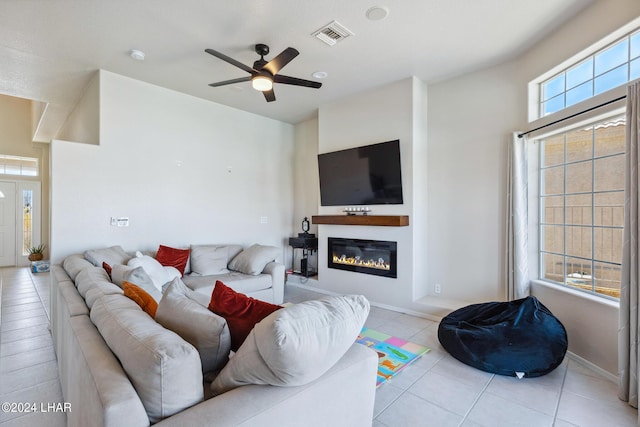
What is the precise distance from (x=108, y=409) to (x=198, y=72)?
3787 millimetres

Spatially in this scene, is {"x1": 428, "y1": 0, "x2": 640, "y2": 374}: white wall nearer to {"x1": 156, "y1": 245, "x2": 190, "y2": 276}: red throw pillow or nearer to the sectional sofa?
the sectional sofa

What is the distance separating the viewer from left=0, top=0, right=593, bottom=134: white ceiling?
2590 millimetres

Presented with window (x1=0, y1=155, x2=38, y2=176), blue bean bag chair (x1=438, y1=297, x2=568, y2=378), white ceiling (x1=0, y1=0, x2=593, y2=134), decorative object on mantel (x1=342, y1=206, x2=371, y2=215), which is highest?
white ceiling (x1=0, y1=0, x2=593, y2=134)

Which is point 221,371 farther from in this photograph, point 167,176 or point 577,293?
point 167,176

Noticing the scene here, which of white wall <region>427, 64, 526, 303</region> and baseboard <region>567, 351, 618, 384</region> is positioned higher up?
white wall <region>427, 64, 526, 303</region>

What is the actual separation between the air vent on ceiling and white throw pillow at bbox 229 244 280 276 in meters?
2.68

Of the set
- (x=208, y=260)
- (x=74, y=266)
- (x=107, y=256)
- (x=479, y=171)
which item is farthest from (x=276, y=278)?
(x=479, y=171)

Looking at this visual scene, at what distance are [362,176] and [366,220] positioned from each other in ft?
2.09

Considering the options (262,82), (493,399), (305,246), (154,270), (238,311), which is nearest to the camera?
(238,311)

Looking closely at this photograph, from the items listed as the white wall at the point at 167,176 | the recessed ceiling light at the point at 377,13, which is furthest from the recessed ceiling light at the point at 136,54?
the recessed ceiling light at the point at 377,13

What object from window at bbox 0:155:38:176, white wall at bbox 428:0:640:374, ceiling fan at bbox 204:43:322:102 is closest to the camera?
ceiling fan at bbox 204:43:322:102

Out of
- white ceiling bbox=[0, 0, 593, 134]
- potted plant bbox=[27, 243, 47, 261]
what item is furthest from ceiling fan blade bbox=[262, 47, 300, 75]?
potted plant bbox=[27, 243, 47, 261]

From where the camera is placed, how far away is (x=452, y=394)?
223 cm

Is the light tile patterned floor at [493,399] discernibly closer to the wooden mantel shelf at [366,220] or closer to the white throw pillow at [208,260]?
the wooden mantel shelf at [366,220]
